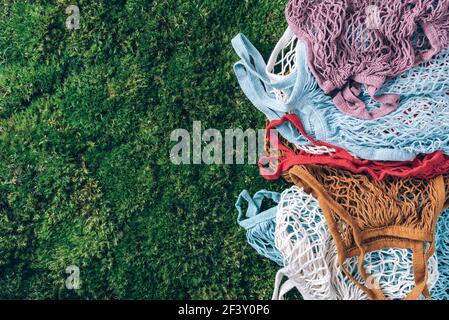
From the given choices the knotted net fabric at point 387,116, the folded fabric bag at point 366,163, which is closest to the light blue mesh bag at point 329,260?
the folded fabric bag at point 366,163

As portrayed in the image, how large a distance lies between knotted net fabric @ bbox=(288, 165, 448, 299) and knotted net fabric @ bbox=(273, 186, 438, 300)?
0.12ft

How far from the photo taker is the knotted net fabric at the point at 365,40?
2.01 m

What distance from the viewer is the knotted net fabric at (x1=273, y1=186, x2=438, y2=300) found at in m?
2.14

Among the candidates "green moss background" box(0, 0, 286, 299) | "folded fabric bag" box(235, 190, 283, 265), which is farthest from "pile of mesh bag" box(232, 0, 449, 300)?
"green moss background" box(0, 0, 286, 299)

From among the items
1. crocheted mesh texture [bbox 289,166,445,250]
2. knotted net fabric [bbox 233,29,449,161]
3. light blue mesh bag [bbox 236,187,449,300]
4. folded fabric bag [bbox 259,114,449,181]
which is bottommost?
light blue mesh bag [bbox 236,187,449,300]

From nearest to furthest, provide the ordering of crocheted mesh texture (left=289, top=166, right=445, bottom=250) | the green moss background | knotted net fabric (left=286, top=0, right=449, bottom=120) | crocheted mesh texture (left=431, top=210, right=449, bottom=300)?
knotted net fabric (left=286, top=0, right=449, bottom=120)
crocheted mesh texture (left=289, top=166, right=445, bottom=250)
crocheted mesh texture (left=431, top=210, right=449, bottom=300)
the green moss background

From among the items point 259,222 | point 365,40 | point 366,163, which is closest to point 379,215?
point 366,163

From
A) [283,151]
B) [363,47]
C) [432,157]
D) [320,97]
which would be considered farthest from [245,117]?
[432,157]

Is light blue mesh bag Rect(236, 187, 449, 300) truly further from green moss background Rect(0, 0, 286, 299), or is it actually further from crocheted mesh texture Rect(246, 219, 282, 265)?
green moss background Rect(0, 0, 286, 299)

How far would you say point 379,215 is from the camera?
2109mm

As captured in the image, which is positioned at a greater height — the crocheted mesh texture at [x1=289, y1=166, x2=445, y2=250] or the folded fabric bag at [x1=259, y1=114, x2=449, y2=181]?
the folded fabric bag at [x1=259, y1=114, x2=449, y2=181]

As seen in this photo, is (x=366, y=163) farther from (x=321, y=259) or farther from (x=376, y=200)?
(x=321, y=259)

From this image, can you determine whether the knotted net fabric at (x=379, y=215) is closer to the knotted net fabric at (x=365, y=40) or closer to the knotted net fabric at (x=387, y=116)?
the knotted net fabric at (x=387, y=116)
